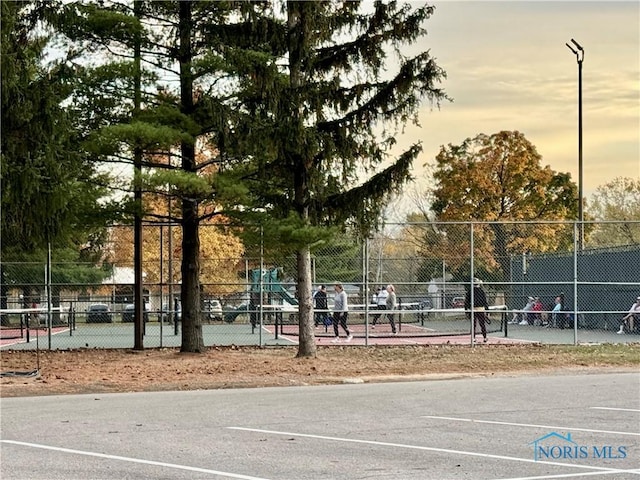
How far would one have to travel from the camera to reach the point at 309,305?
2203 centimetres

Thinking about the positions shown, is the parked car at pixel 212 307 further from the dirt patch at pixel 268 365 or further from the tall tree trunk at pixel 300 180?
the tall tree trunk at pixel 300 180

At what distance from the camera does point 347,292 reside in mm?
35594

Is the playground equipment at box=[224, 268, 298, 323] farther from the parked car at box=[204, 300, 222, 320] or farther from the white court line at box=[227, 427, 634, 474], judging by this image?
the white court line at box=[227, 427, 634, 474]

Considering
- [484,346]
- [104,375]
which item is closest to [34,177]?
[104,375]

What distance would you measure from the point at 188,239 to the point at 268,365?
13.4 feet

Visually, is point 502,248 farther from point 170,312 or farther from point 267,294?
point 170,312

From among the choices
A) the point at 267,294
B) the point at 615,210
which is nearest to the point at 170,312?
the point at 267,294

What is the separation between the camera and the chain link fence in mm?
25953

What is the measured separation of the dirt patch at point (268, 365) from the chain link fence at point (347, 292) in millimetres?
1029

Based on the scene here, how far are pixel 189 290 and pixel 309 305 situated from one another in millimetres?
2849

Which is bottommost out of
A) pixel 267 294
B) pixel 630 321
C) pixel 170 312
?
pixel 630 321

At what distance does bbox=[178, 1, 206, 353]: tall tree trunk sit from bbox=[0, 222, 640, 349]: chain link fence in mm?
371

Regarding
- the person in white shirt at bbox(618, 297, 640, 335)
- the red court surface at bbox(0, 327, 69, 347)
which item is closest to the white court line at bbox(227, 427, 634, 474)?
the red court surface at bbox(0, 327, 69, 347)

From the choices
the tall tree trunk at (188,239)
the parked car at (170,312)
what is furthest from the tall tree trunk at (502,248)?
the tall tree trunk at (188,239)
